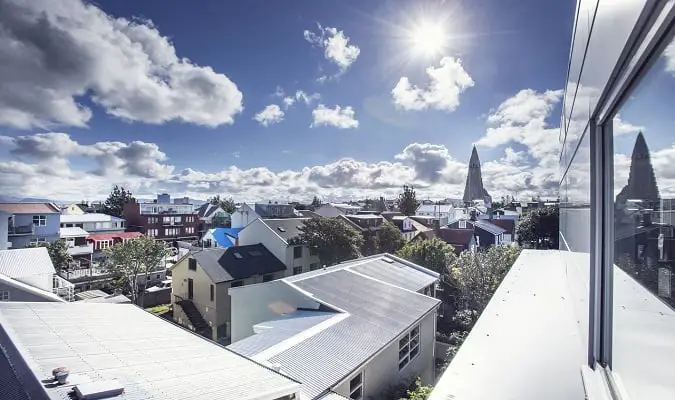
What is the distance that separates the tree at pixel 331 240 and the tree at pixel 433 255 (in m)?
3.93

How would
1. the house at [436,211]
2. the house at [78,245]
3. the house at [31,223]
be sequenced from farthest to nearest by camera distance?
the house at [436,211] → the house at [78,245] → the house at [31,223]

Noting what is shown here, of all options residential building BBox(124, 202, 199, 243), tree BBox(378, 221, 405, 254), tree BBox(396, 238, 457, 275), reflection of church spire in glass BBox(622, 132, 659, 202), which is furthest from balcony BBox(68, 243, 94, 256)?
reflection of church spire in glass BBox(622, 132, 659, 202)

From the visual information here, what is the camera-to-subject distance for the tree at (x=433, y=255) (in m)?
20.8

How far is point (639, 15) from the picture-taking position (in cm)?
73

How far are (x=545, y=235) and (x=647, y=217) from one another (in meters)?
32.0

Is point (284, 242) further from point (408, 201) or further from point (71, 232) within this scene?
point (408, 201)

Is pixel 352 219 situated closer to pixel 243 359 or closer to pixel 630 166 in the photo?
pixel 243 359

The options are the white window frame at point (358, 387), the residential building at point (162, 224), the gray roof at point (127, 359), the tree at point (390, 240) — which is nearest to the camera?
the gray roof at point (127, 359)

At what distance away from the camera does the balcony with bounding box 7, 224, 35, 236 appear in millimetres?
23656

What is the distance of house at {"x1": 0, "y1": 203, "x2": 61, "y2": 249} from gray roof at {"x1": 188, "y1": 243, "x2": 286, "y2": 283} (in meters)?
15.2

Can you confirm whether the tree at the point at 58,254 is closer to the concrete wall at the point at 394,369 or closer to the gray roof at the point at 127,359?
the gray roof at the point at 127,359

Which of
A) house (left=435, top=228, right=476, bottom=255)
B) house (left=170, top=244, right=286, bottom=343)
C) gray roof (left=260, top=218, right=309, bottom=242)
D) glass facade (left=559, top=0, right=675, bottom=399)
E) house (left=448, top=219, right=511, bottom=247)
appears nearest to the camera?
glass facade (left=559, top=0, right=675, bottom=399)

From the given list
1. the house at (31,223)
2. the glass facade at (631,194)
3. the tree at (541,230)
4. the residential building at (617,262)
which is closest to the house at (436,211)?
the tree at (541,230)

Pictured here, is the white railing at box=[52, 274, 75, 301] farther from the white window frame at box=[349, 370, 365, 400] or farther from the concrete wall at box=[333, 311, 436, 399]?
the concrete wall at box=[333, 311, 436, 399]
